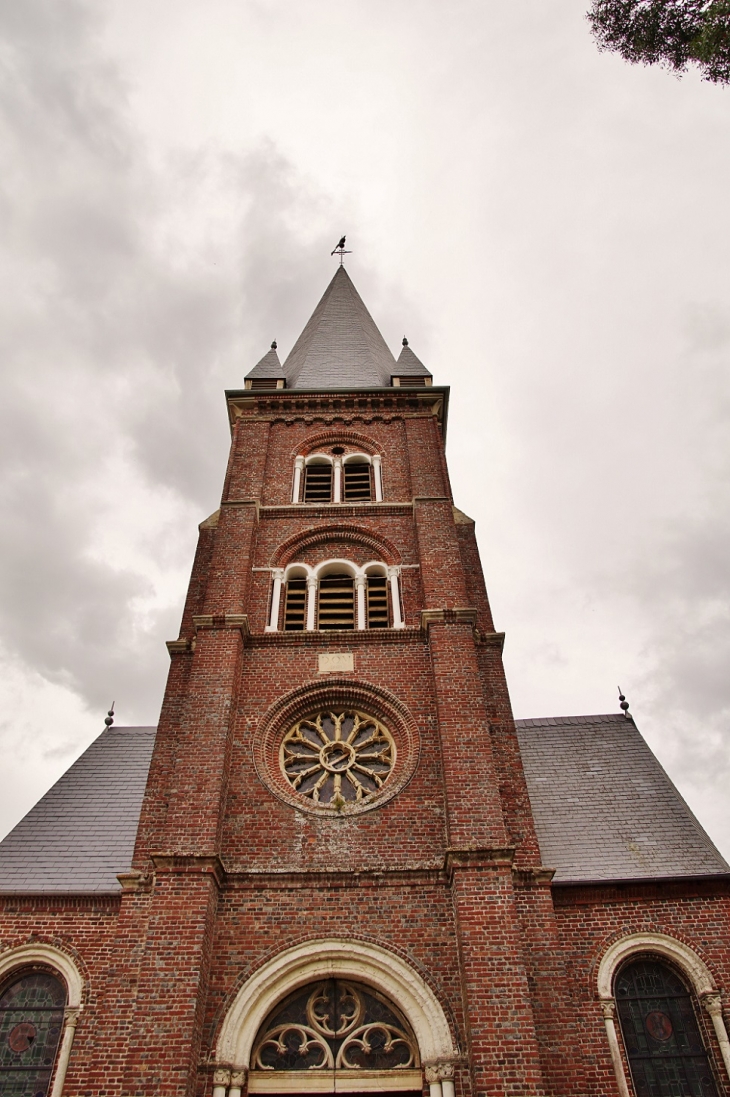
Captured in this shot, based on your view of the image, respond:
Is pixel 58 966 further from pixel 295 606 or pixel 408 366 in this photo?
pixel 408 366

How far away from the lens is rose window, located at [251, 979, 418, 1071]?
10.7 meters

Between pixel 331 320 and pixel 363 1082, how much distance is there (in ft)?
76.5

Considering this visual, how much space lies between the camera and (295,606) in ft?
55.1

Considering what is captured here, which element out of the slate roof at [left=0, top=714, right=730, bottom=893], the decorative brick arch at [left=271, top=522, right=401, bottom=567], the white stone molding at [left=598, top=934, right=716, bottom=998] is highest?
the decorative brick arch at [left=271, top=522, right=401, bottom=567]

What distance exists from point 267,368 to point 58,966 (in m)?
16.7

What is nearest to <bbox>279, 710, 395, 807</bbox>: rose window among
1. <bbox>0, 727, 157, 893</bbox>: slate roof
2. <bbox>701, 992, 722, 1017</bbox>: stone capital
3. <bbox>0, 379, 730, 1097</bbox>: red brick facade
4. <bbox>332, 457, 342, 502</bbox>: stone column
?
<bbox>0, 379, 730, 1097</bbox>: red brick facade

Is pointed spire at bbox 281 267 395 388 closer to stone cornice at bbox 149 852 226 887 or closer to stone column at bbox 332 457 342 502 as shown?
stone column at bbox 332 457 342 502

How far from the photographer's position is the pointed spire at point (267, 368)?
23.3 meters

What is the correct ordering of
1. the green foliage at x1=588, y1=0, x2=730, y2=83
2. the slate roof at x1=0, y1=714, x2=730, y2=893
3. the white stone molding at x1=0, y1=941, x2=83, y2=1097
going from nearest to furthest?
the green foliage at x1=588, y1=0, x2=730, y2=83 → the white stone molding at x1=0, y1=941, x2=83, y2=1097 → the slate roof at x1=0, y1=714, x2=730, y2=893

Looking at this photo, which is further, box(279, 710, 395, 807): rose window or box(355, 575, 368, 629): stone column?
box(355, 575, 368, 629): stone column

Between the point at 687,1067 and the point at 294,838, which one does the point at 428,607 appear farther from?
the point at 687,1067

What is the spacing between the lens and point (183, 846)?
11.9 m

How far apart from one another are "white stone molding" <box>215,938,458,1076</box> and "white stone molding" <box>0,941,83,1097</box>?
9.51 ft

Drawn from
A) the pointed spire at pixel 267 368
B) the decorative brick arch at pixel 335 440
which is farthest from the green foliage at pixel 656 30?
the pointed spire at pixel 267 368
